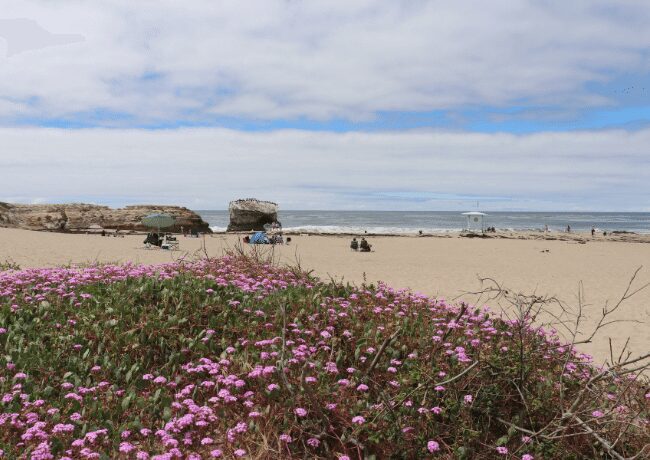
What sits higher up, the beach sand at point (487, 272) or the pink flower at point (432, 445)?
the pink flower at point (432, 445)

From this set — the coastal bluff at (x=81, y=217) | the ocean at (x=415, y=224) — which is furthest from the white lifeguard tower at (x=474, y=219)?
the coastal bluff at (x=81, y=217)

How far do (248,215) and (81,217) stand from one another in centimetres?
1843

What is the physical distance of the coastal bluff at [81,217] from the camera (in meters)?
44.7

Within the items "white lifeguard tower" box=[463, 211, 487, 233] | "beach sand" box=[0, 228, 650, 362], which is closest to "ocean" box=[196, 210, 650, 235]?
"white lifeguard tower" box=[463, 211, 487, 233]

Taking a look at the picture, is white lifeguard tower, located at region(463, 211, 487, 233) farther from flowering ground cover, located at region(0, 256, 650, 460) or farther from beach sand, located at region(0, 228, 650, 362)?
flowering ground cover, located at region(0, 256, 650, 460)

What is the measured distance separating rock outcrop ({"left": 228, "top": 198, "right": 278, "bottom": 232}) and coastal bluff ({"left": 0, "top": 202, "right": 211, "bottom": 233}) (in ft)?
19.9

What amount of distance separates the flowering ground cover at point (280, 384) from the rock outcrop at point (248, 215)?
5210 centimetres

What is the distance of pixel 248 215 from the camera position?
60188 millimetres

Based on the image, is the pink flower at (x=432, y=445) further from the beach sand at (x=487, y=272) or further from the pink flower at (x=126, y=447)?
the beach sand at (x=487, y=272)

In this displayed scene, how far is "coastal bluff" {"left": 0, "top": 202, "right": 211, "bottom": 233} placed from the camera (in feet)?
147

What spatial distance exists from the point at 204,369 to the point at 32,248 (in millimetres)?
22422

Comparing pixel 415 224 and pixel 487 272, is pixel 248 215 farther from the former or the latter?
pixel 415 224

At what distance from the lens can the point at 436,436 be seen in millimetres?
4578

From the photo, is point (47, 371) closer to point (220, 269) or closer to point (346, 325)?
point (346, 325)
